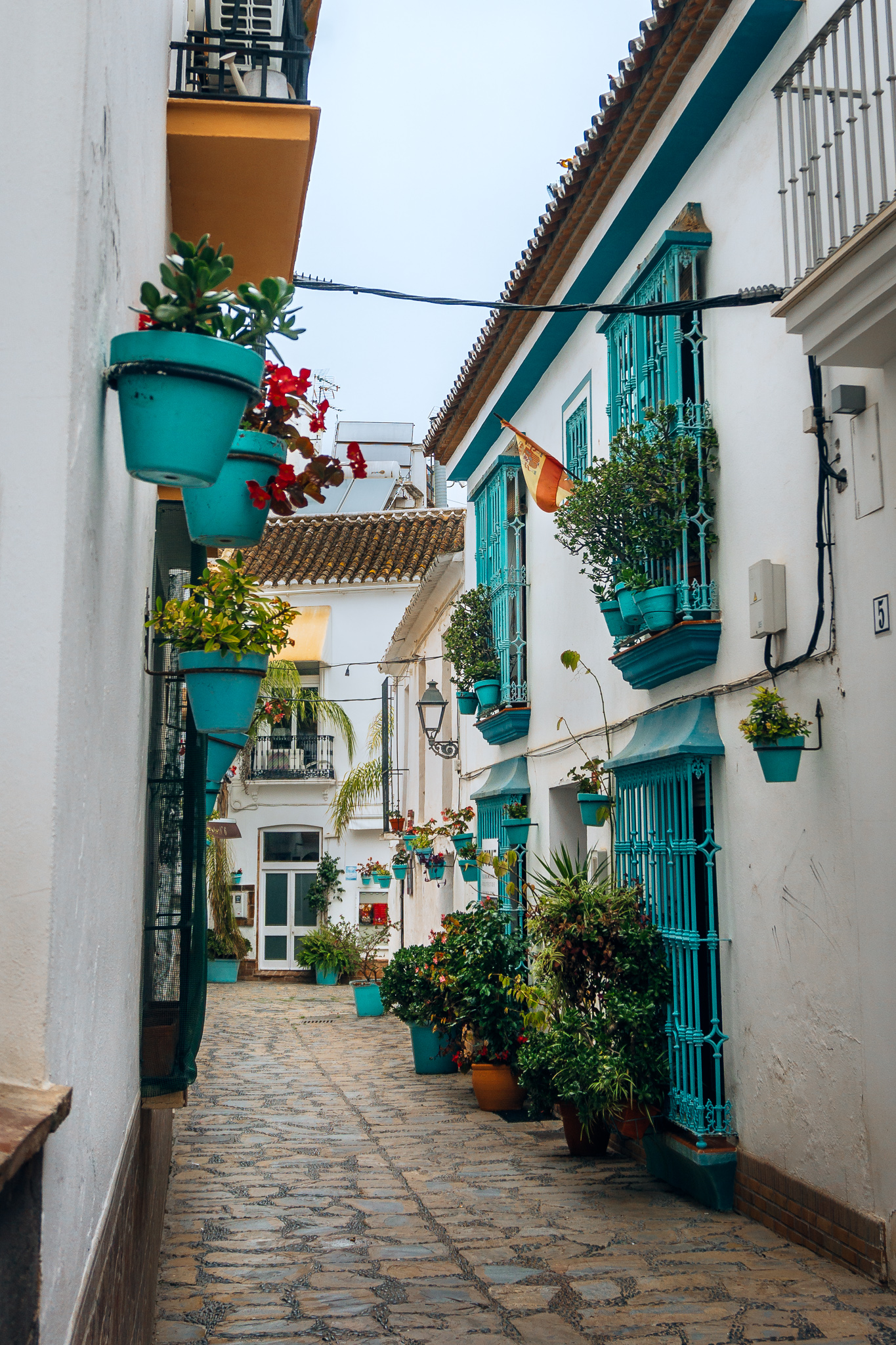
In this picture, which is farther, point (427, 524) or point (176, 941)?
point (427, 524)

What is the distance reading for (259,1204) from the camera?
274 inches

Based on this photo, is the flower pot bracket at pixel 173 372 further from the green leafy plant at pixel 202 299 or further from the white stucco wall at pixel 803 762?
the white stucco wall at pixel 803 762

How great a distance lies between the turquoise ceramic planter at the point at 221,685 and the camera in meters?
3.93

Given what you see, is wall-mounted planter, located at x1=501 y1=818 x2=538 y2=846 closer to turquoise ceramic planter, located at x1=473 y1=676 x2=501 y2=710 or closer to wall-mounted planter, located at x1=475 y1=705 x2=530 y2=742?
wall-mounted planter, located at x1=475 y1=705 x2=530 y2=742

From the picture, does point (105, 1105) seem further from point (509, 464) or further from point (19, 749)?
point (509, 464)

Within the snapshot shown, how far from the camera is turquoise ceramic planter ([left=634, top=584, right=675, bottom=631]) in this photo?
704cm

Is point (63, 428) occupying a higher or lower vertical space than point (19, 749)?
higher

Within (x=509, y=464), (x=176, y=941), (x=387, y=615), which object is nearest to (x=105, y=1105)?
(x=176, y=941)

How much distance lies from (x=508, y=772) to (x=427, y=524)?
50.6ft

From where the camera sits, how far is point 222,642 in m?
3.86

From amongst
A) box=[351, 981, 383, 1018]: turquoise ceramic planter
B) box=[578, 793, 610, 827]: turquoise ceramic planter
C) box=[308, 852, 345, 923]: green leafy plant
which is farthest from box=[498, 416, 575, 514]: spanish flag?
box=[308, 852, 345, 923]: green leafy plant

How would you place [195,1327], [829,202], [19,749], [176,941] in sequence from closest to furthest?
[19,749] < [195,1327] < [829,202] < [176,941]

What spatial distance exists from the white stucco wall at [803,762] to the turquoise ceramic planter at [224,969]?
57.0ft

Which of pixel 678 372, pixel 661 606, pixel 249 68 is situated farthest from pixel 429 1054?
pixel 249 68
